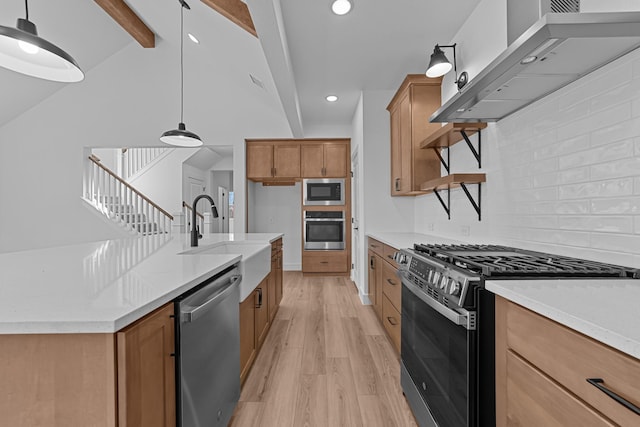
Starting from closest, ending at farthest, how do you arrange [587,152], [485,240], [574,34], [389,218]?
[574,34]
[587,152]
[485,240]
[389,218]

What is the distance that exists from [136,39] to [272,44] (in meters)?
3.69

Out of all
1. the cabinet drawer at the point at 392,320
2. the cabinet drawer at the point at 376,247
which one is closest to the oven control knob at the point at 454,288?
the cabinet drawer at the point at 392,320

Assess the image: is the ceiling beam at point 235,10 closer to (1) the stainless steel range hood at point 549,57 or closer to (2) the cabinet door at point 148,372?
(1) the stainless steel range hood at point 549,57

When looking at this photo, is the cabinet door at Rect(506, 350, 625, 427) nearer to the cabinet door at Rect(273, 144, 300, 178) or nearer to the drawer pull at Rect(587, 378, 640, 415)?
the drawer pull at Rect(587, 378, 640, 415)

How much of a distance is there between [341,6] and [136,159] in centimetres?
652

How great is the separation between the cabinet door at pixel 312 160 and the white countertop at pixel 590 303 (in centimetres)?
457

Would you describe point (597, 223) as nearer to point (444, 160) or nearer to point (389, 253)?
point (389, 253)

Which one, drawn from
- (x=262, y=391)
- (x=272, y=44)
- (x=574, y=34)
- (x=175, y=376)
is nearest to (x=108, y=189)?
(x=272, y=44)

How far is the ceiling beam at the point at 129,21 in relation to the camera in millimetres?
3993

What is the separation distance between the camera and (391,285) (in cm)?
255

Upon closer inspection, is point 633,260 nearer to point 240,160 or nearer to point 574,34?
point 574,34

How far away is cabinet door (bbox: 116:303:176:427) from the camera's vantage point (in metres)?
0.78

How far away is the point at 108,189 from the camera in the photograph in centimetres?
547

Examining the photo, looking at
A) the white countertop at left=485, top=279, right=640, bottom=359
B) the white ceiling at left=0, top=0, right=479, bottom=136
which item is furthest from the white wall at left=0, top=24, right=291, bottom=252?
the white countertop at left=485, top=279, right=640, bottom=359
